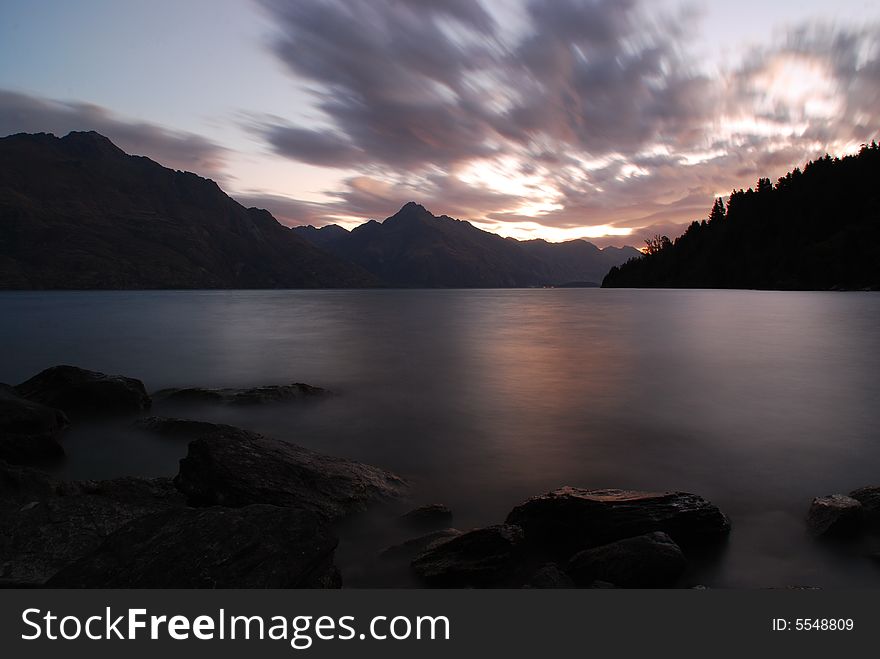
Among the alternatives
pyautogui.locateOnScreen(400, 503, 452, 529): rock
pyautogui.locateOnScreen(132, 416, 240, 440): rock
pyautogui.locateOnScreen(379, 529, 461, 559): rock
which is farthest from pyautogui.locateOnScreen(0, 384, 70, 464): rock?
pyautogui.locateOnScreen(379, 529, 461, 559): rock

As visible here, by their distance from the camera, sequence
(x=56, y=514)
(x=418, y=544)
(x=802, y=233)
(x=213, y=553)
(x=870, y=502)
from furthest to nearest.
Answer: (x=802, y=233), (x=870, y=502), (x=418, y=544), (x=56, y=514), (x=213, y=553)

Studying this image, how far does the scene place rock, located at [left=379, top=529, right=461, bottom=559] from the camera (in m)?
7.88

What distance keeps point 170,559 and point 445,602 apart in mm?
3184

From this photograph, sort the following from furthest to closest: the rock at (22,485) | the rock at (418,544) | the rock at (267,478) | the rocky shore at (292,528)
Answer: the rock at (267,478) < the rock at (418,544) < the rock at (22,485) < the rocky shore at (292,528)

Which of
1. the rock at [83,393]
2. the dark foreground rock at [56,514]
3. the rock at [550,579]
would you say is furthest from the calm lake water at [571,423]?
the dark foreground rock at [56,514]

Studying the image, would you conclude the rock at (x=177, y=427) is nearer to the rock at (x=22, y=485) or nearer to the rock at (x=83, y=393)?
the rock at (x=83, y=393)

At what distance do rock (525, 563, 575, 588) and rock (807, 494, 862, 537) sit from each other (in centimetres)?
500

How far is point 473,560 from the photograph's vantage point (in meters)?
7.23

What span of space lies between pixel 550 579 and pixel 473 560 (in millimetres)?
1169

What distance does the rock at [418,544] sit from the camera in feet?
25.8

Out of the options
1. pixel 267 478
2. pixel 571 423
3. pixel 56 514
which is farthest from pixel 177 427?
pixel 571 423

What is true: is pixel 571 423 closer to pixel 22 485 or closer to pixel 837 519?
pixel 837 519

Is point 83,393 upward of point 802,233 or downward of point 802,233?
downward

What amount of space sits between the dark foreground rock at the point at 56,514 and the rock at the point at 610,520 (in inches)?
258
